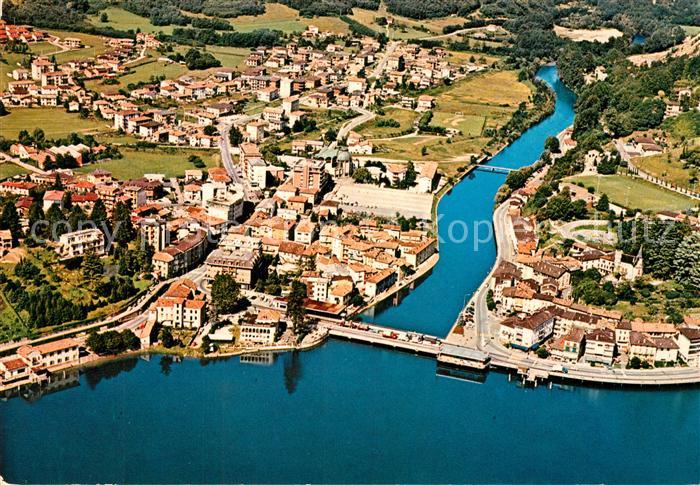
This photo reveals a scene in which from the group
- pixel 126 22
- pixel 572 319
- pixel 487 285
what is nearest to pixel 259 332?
pixel 487 285

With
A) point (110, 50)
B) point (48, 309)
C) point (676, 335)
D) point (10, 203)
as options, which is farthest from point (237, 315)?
point (110, 50)

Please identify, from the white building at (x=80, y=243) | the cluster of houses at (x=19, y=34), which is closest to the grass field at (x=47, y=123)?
the cluster of houses at (x=19, y=34)

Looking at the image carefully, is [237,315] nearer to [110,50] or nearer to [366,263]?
[366,263]

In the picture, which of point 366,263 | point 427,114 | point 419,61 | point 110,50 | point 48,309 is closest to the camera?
point 48,309

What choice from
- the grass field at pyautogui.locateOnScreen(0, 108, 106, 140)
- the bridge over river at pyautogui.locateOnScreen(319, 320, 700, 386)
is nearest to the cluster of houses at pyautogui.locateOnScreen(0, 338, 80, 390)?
the bridge over river at pyautogui.locateOnScreen(319, 320, 700, 386)

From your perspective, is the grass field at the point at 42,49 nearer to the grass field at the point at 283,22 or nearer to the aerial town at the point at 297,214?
the aerial town at the point at 297,214

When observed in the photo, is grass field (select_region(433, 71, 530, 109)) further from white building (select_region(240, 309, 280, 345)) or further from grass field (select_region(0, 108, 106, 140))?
white building (select_region(240, 309, 280, 345))

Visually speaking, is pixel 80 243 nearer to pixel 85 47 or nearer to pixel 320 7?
pixel 85 47
